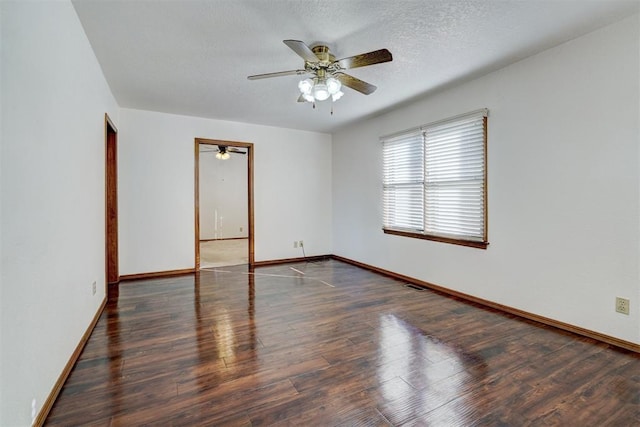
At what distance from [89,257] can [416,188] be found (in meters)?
3.72

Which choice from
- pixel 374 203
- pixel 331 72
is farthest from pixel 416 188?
pixel 331 72

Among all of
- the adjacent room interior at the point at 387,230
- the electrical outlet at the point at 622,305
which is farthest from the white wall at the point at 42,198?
the electrical outlet at the point at 622,305

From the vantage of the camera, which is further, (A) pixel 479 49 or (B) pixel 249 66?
(B) pixel 249 66

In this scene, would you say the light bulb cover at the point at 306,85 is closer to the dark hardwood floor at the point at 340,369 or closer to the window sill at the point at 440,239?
the dark hardwood floor at the point at 340,369

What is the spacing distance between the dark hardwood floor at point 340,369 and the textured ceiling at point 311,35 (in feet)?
8.06

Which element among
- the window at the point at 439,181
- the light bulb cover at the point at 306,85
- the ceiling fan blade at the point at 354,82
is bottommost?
the window at the point at 439,181

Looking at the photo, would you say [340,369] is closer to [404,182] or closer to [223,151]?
[404,182]

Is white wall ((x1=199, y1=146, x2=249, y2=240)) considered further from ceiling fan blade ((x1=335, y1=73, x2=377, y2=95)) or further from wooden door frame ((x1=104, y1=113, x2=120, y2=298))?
ceiling fan blade ((x1=335, y1=73, x2=377, y2=95))

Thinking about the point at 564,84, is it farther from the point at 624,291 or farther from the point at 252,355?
the point at 252,355

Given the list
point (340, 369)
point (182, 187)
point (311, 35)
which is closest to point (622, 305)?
point (340, 369)

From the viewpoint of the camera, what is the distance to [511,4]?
6.93 feet

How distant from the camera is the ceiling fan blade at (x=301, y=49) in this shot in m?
2.10

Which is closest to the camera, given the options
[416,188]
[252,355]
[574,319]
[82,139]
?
[252,355]

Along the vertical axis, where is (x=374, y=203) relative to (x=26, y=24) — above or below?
below
